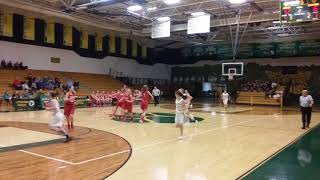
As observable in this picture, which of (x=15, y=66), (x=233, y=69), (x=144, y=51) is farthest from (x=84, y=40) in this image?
(x=233, y=69)

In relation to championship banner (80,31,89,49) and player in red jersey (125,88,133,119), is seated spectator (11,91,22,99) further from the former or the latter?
championship banner (80,31,89,49)

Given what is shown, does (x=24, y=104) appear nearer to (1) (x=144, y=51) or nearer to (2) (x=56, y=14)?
(2) (x=56, y=14)

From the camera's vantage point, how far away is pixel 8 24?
83.0 feet

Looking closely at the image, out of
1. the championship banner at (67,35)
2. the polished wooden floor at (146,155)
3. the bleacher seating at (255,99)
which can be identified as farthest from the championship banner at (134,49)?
the polished wooden floor at (146,155)

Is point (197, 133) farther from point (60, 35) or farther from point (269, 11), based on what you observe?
point (60, 35)

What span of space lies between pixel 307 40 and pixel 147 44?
701 inches

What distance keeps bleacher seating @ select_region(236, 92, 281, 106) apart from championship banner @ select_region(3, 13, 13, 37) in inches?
870

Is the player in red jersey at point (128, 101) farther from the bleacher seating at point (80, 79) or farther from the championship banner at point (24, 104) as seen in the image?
the bleacher seating at point (80, 79)

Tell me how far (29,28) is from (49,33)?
6.68 ft

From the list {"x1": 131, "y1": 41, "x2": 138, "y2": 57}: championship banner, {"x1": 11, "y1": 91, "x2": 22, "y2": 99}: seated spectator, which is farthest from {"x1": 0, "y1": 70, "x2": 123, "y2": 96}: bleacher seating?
{"x1": 131, "y1": 41, "x2": 138, "y2": 57}: championship banner

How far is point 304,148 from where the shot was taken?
32.3 feet

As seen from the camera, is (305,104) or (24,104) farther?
(24,104)

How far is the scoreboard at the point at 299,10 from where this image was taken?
14781 mm

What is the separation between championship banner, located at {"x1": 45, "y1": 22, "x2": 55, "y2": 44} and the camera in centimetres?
2838
